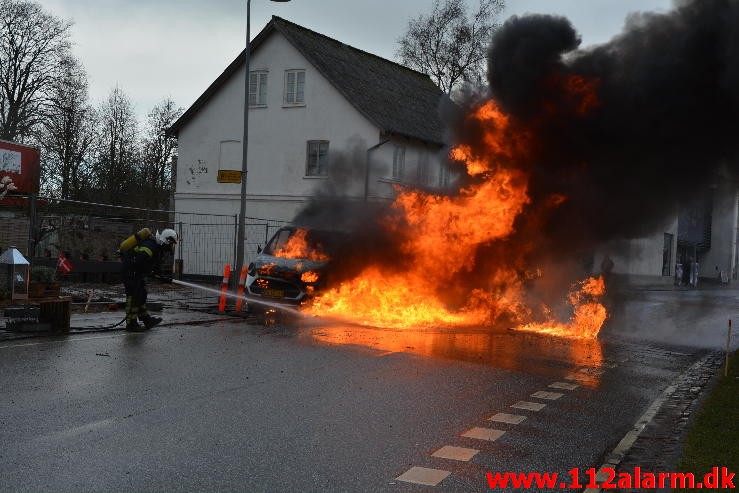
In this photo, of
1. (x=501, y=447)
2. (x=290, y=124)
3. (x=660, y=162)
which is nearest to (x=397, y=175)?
(x=290, y=124)

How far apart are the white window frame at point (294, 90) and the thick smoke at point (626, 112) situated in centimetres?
1696

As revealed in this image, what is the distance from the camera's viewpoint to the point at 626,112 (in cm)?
1220

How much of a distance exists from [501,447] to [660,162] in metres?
8.12

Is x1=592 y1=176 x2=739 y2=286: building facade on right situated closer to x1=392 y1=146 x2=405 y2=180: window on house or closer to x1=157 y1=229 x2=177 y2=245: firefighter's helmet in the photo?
x1=157 y1=229 x2=177 y2=245: firefighter's helmet

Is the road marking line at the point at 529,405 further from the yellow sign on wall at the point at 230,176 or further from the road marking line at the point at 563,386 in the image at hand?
the yellow sign on wall at the point at 230,176

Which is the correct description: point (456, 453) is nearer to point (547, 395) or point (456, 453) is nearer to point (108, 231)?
point (547, 395)

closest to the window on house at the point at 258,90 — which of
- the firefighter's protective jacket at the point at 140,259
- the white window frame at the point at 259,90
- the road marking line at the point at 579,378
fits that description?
the white window frame at the point at 259,90

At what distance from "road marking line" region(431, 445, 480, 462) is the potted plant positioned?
31.4 feet

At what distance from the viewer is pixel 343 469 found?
17.1 ft

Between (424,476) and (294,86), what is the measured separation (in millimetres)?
26013

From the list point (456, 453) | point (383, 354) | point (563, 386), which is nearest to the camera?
point (456, 453)

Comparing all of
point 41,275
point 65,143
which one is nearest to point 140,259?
point 41,275

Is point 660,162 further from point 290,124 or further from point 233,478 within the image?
point 290,124

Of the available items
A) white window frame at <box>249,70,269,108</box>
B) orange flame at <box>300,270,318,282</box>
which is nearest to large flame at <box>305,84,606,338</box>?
orange flame at <box>300,270,318,282</box>
